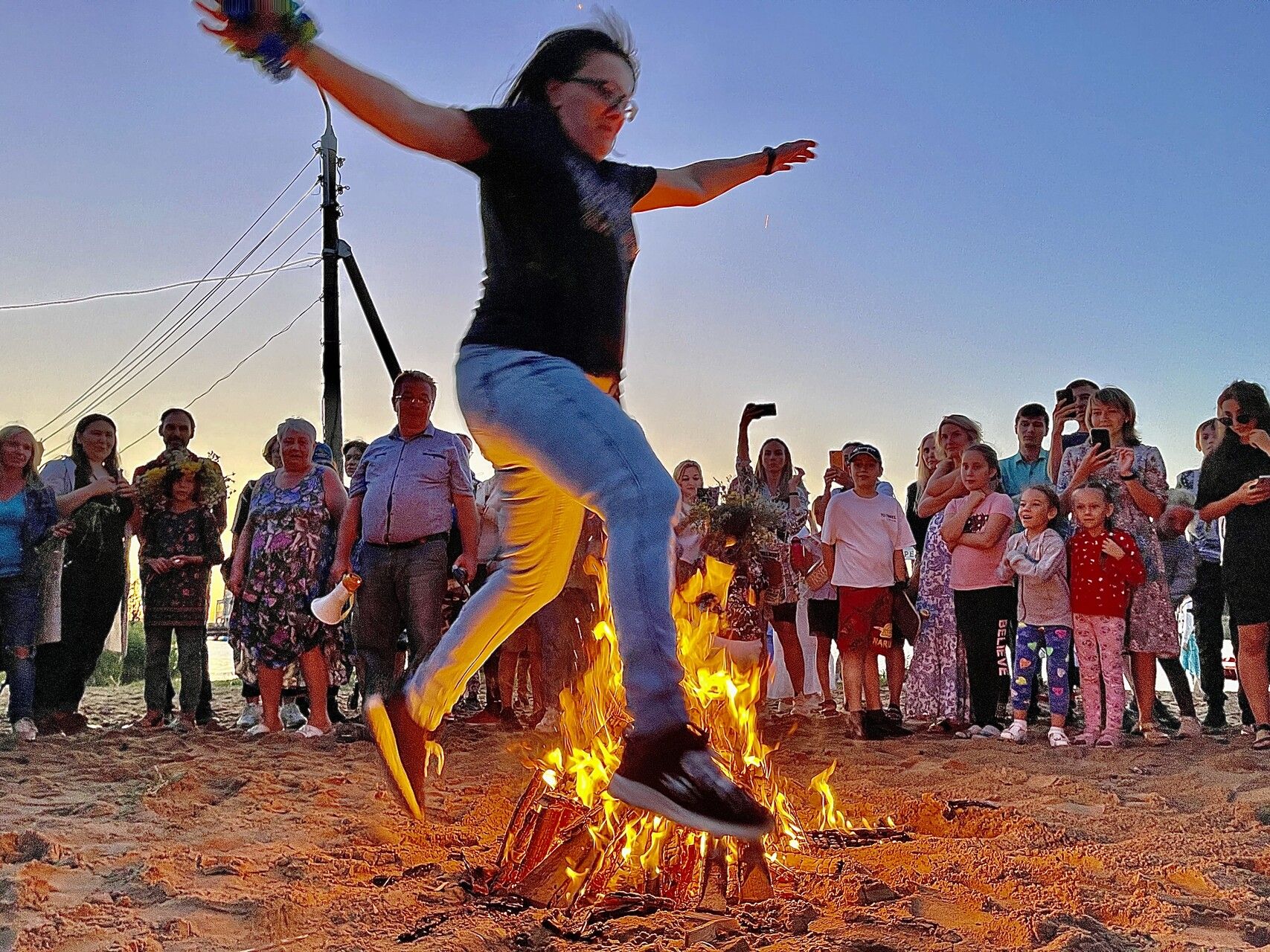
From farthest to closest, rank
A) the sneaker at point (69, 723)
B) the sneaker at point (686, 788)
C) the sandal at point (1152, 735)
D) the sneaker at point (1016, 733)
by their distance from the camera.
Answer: the sneaker at point (69, 723), the sneaker at point (1016, 733), the sandal at point (1152, 735), the sneaker at point (686, 788)

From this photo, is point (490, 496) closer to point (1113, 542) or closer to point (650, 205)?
point (1113, 542)

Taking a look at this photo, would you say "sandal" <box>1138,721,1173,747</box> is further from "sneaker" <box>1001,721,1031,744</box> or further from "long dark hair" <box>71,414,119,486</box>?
"long dark hair" <box>71,414,119,486</box>

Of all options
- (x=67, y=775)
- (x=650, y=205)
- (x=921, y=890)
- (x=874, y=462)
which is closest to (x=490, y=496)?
(x=874, y=462)

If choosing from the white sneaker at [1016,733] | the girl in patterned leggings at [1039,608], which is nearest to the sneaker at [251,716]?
the white sneaker at [1016,733]

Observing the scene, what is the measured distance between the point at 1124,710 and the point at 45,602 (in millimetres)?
7379

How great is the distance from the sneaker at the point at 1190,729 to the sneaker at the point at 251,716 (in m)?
6.01

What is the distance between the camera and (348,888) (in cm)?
286

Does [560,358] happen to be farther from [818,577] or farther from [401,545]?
[818,577]

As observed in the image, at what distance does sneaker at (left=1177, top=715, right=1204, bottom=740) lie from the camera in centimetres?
613

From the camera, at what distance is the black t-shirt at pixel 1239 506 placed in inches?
226

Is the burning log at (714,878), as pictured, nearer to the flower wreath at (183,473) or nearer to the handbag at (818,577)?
the handbag at (818,577)

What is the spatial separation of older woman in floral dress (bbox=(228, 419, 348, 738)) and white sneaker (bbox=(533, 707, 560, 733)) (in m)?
1.42

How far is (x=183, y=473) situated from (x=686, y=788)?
5.96 metres

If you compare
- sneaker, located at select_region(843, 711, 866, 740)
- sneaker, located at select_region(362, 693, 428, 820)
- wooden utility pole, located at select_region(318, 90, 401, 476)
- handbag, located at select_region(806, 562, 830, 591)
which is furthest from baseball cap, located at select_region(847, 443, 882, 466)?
wooden utility pole, located at select_region(318, 90, 401, 476)
